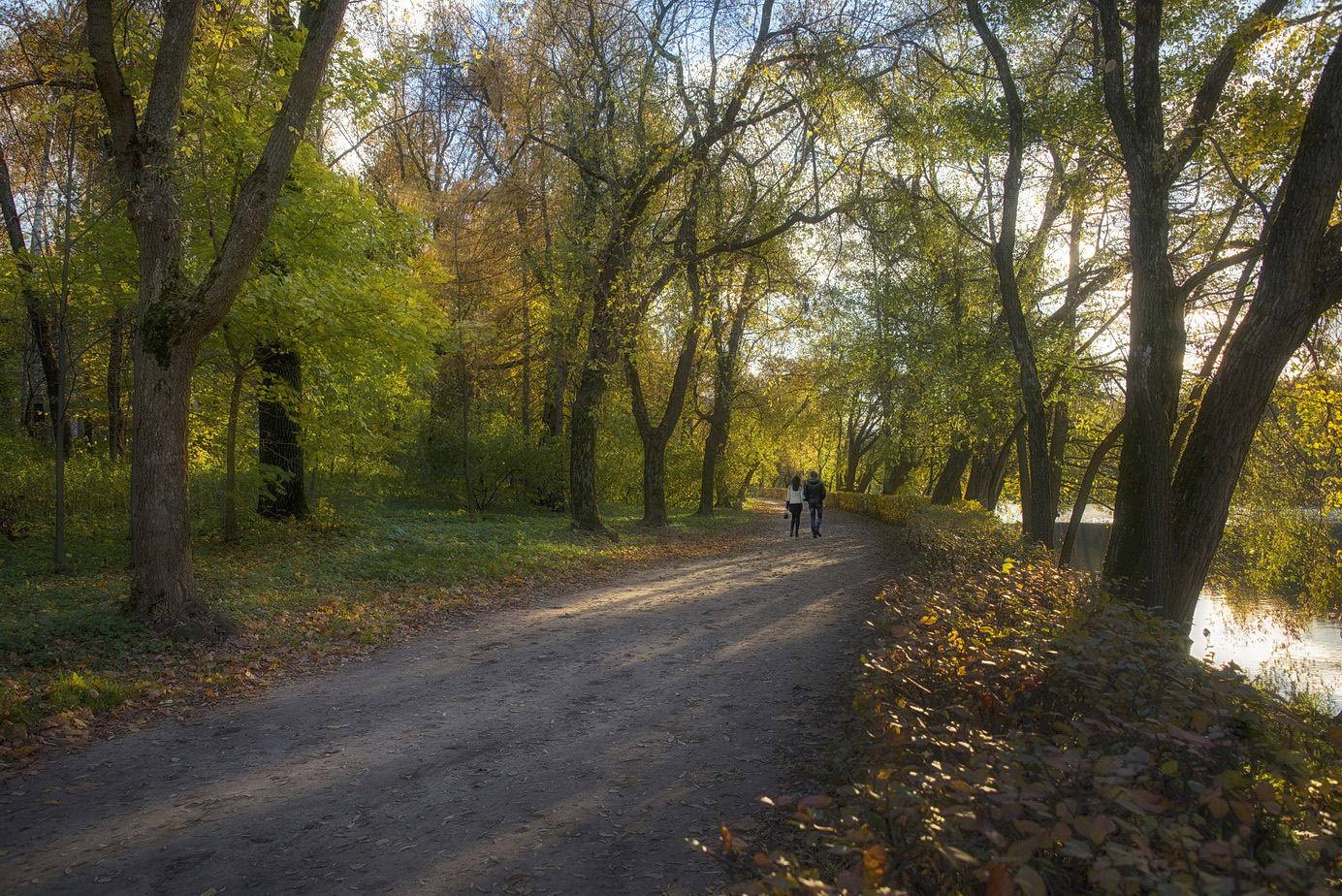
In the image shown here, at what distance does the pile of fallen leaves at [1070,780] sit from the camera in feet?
6.00

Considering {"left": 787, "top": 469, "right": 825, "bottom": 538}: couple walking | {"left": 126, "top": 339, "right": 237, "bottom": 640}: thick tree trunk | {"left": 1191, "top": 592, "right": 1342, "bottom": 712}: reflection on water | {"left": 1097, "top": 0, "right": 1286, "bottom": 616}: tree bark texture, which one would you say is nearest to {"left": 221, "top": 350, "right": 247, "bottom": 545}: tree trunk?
{"left": 126, "top": 339, "right": 237, "bottom": 640}: thick tree trunk

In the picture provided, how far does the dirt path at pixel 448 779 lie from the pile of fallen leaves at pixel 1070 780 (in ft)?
2.73

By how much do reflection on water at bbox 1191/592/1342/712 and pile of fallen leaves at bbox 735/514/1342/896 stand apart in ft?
57.8

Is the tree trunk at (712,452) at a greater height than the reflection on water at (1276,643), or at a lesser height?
greater

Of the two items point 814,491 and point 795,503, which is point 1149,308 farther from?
point 795,503

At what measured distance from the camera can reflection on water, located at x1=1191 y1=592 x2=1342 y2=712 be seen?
17938 millimetres

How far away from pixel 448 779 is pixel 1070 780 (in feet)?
11.1

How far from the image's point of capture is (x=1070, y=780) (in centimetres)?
226

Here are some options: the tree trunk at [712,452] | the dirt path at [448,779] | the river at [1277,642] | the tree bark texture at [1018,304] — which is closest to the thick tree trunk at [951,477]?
the river at [1277,642]

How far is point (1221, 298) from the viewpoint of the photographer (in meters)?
11.8

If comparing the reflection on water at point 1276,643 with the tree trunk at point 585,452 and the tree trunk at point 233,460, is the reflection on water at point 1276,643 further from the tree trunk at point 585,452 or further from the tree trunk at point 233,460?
the tree trunk at point 233,460

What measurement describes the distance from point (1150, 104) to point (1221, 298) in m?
6.33

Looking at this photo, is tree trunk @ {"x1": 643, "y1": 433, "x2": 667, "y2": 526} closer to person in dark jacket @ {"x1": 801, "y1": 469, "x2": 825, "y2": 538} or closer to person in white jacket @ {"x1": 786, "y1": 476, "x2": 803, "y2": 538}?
person in white jacket @ {"x1": 786, "y1": 476, "x2": 803, "y2": 538}

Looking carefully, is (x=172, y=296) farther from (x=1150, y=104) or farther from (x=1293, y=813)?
(x=1150, y=104)
